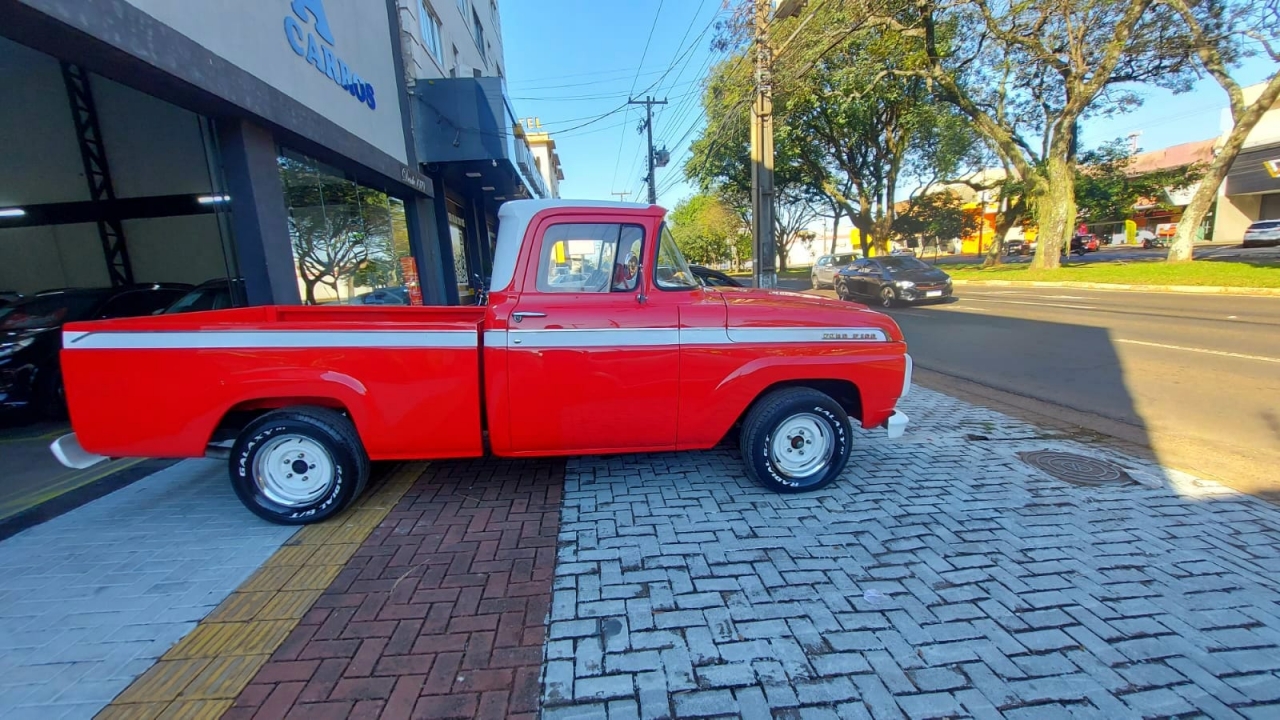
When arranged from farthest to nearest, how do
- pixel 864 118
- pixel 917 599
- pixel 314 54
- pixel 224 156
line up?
1. pixel 864 118
2. pixel 314 54
3. pixel 224 156
4. pixel 917 599

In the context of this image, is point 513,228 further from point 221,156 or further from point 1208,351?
point 1208,351

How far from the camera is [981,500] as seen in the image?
3.46 m

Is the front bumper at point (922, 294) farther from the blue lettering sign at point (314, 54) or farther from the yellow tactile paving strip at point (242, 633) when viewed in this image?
the yellow tactile paving strip at point (242, 633)

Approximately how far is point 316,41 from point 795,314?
7743mm

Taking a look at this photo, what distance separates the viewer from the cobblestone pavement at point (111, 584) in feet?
6.98

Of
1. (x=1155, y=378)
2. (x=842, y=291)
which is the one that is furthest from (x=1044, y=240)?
(x=1155, y=378)

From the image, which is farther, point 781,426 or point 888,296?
point 888,296

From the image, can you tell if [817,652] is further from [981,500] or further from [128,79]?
[128,79]

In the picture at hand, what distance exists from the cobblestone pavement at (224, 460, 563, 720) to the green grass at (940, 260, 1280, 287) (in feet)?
67.3

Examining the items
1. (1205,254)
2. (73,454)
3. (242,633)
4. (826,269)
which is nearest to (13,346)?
(73,454)

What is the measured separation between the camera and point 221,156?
5.55 meters

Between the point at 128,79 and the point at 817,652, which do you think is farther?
A: the point at 128,79

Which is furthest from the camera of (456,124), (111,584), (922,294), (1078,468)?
(922,294)

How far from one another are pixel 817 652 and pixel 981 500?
2.09 m
